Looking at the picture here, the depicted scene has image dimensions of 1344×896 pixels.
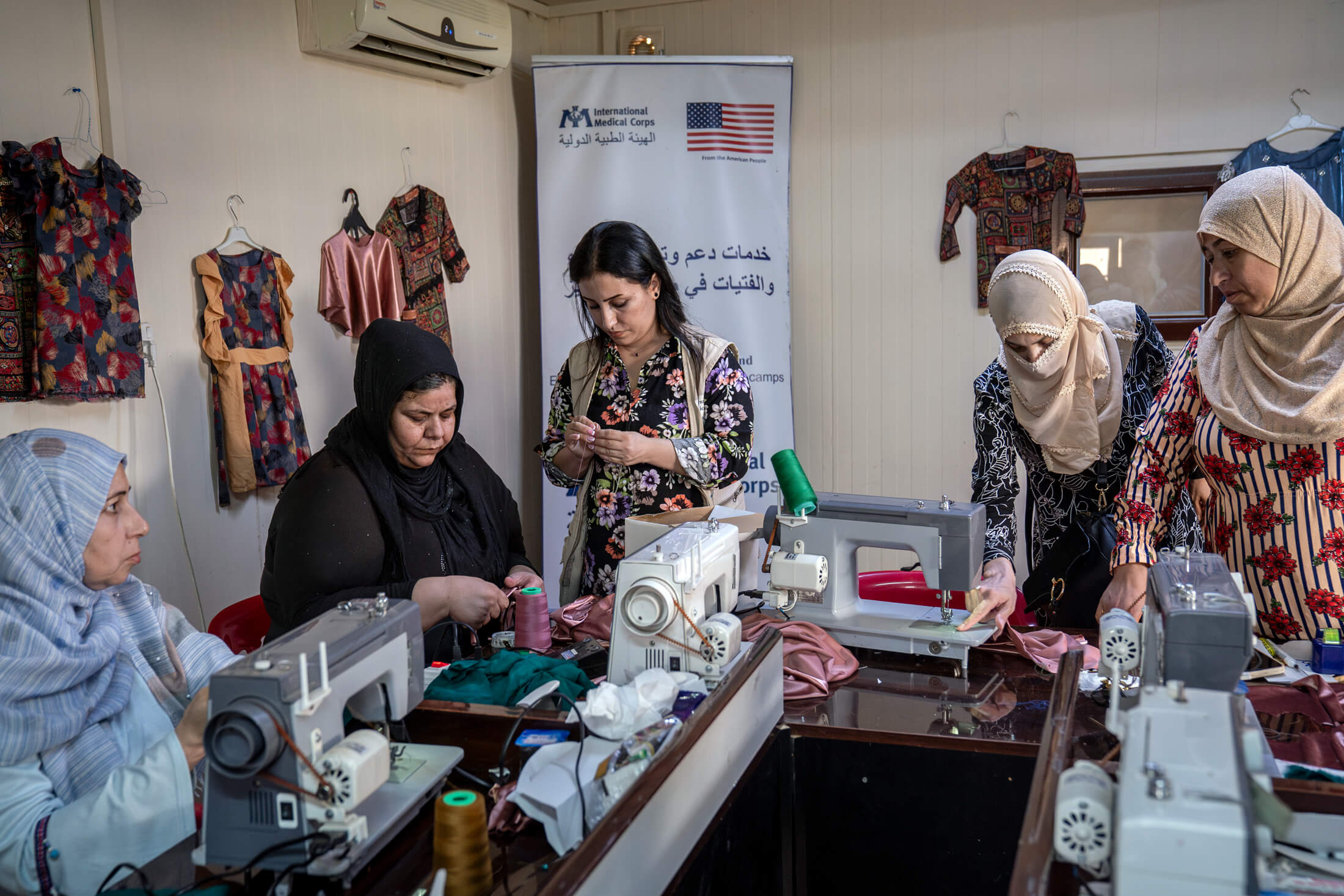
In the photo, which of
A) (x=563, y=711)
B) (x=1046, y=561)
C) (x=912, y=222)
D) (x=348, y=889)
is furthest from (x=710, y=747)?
(x=912, y=222)

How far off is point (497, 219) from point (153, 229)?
1.68 meters

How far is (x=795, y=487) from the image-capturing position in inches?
76.0

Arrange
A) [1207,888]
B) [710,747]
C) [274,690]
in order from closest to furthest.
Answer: [1207,888], [274,690], [710,747]

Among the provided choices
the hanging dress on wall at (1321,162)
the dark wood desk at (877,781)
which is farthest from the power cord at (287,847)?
the hanging dress on wall at (1321,162)

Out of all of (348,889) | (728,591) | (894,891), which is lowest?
(894,891)

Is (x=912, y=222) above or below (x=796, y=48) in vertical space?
below

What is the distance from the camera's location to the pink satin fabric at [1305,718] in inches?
53.0

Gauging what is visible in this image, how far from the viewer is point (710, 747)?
1338 mm

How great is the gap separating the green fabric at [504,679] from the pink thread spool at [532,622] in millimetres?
218

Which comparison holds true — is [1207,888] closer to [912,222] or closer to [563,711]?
[563,711]

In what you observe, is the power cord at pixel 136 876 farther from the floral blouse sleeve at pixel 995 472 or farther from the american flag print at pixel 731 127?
the american flag print at pixel 731 127

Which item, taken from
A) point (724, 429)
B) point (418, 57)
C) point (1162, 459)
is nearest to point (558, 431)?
point (724, 429)

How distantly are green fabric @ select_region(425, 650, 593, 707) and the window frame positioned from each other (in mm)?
3152

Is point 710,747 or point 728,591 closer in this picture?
point 710,747
